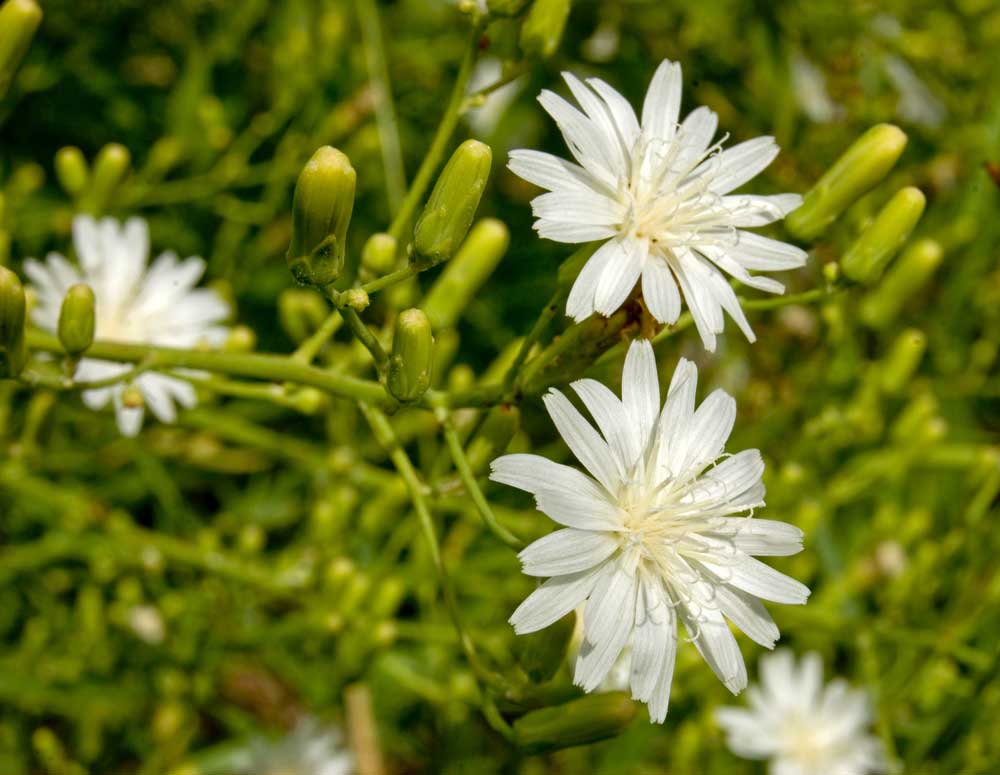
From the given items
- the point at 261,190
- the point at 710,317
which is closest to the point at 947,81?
the point at 261,190

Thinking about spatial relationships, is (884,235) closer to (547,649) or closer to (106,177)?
(547,649)

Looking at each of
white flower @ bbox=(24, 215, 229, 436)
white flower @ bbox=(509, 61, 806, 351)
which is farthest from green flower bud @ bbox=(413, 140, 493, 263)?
white flower @ bbox=(24, 215, 229, 436)

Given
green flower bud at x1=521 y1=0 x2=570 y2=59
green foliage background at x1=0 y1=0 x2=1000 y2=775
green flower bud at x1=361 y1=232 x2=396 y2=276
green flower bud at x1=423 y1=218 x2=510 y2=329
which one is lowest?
green foliage background at x1=0 y1=0 x2=1000 y2=775

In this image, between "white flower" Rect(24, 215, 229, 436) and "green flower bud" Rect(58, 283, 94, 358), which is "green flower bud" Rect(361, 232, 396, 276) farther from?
"white flower" Rect(24, 215, 229, 436)

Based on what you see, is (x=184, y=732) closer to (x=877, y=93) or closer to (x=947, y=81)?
(x=877, y=93)

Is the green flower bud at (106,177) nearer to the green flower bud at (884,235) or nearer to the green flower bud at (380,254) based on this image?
the green flower bud at (380,254)
